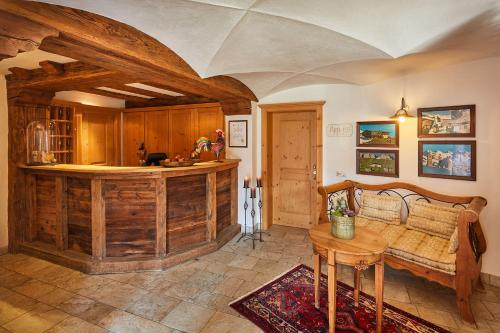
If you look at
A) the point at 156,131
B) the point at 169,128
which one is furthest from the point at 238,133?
the point at 156,131

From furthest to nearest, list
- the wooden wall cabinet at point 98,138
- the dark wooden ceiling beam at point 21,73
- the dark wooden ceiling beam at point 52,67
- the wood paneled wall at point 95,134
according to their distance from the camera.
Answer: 1. the wooden wall cabinet at point 98,138
2. the wood paneled wall at point 95,134
3. the dark wooden ceiling beam at point 21,73
4. the dark wooden ceiling beam at point 52,67

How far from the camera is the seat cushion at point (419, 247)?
245cm

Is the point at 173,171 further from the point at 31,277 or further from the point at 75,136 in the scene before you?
the point at 75,136

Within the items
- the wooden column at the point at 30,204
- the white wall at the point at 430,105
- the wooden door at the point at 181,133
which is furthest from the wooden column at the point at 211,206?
the wooden column at the point at 30,204

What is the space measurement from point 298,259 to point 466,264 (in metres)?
1.80

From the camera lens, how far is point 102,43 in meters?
2.03

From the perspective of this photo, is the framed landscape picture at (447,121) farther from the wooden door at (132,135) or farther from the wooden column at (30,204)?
the wooden column at (30,204)

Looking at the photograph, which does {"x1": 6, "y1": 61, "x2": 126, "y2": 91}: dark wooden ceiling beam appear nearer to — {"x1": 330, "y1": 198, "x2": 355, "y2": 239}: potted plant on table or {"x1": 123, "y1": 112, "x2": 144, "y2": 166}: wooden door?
{"x1": 123, "y1": 112, "x2": 144, "y2": 166}: wooden door

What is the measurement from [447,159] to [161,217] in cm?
359

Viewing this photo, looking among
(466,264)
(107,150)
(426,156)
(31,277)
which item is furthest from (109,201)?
(426,156)

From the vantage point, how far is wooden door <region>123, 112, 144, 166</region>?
5.63 meters

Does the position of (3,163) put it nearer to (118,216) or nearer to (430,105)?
(118,216)

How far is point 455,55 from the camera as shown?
2816 millimetres

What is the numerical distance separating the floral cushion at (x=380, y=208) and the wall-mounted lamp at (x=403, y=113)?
1.04 metres
